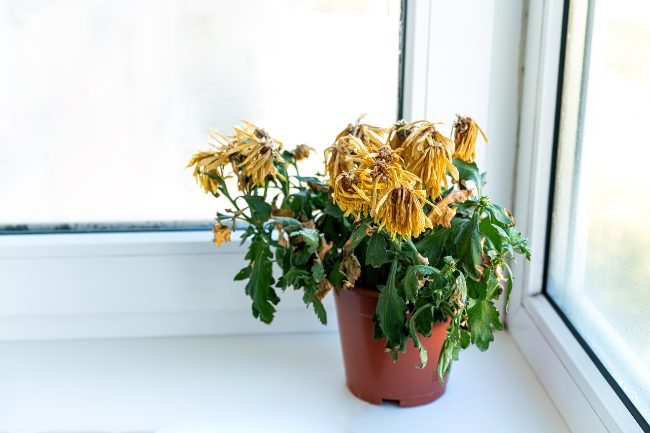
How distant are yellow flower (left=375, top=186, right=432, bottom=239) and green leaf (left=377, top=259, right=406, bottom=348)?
3.8 inches

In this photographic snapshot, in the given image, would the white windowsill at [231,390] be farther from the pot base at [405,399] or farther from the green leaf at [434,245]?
the green leaf at [434,245]

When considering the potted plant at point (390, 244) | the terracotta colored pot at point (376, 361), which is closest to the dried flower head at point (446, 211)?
the potted plant at point (390, 244)

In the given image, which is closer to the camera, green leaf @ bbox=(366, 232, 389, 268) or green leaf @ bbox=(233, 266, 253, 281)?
green leaf @ bbox=(366, 232, 389, 268)

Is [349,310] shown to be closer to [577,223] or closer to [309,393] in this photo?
[309,393]

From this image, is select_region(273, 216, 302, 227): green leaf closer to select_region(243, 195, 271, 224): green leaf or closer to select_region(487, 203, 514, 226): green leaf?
select_region(243, 195, 271, 224): green leaf

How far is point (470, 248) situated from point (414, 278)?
6 cm

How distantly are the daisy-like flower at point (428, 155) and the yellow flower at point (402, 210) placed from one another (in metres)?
0.05

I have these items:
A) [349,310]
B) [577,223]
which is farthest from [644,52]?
[349,310]

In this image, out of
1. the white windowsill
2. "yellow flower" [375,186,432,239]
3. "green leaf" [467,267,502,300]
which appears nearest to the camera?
"yellow flower" [375,186,432,239]

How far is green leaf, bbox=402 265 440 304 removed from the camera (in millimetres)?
660

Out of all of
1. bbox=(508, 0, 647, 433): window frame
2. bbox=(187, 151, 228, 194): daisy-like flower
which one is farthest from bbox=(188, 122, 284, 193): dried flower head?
bbox=(508, 0, 647, 433): window frame

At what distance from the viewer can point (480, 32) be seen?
0.90 meters

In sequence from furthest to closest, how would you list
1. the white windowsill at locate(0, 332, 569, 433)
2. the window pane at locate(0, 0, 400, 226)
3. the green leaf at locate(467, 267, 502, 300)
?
the window pane at locate(0, 0, 400, 226) < the white windowsill at locate(0, 332, 569, 433) < the green leaf at locate(467, 267, 502, 300)

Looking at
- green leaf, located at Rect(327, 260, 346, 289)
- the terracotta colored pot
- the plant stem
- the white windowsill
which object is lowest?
the white windowsill
